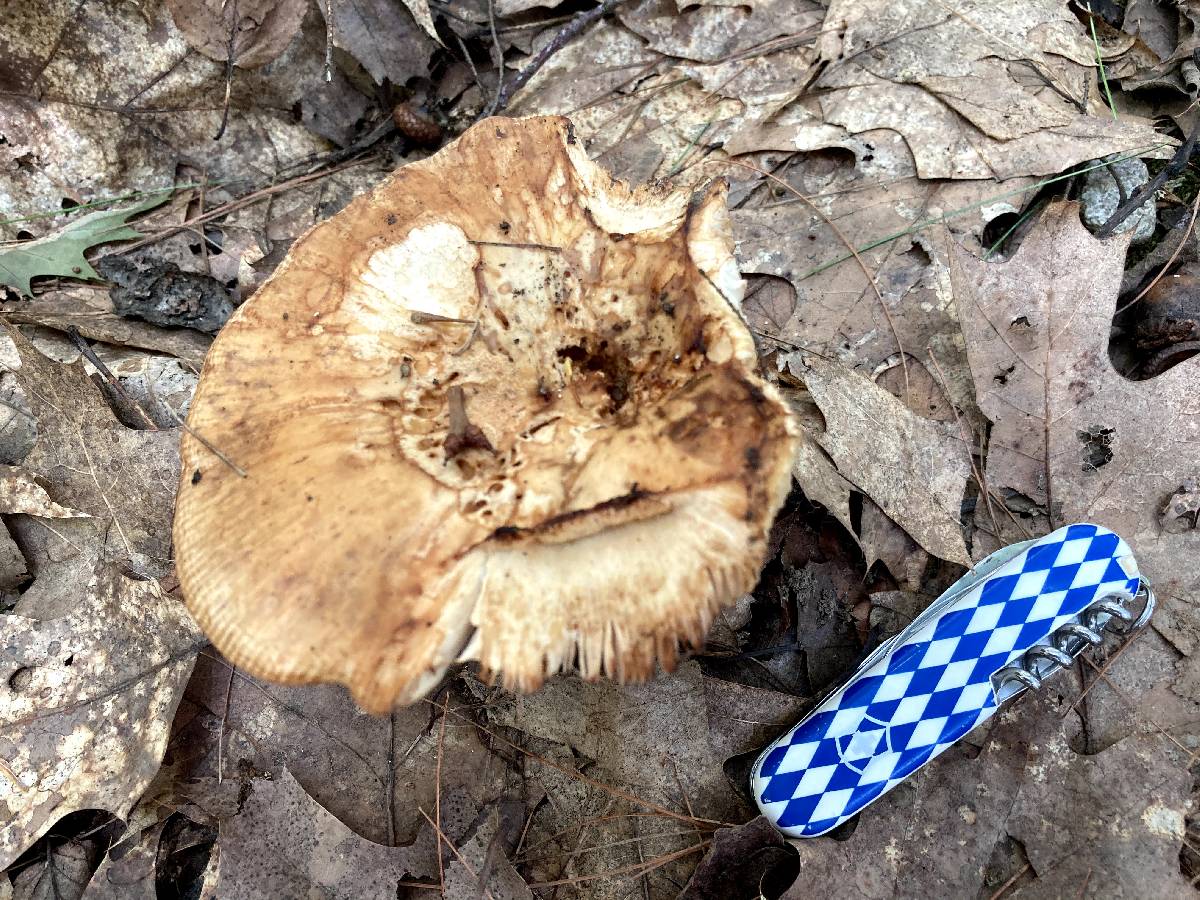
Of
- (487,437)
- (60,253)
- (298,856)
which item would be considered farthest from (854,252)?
(60,253)

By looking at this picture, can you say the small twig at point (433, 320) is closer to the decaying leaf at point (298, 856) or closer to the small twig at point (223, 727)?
the small twig at point (223, 727)

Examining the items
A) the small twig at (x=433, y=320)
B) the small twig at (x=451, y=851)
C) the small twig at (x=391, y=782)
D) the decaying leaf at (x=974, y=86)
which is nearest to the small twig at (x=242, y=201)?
the small twig at (x=433, y=320)

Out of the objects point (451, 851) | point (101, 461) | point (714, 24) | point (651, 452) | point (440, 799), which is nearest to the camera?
point (651, 452)

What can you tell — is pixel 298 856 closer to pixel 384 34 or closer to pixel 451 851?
pixel 451 851

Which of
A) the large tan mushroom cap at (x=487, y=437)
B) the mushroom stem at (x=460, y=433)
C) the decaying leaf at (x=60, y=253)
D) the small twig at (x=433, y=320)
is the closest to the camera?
the large tan mushroom cap at (x=487, y=437)

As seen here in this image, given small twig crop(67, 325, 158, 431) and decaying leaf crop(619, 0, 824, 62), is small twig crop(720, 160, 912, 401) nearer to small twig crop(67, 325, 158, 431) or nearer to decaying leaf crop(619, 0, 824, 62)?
decaying leaf crop(619, 0, 824, 62)

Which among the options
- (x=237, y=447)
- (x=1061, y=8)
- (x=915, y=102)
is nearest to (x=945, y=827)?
(x=237, y=447)
